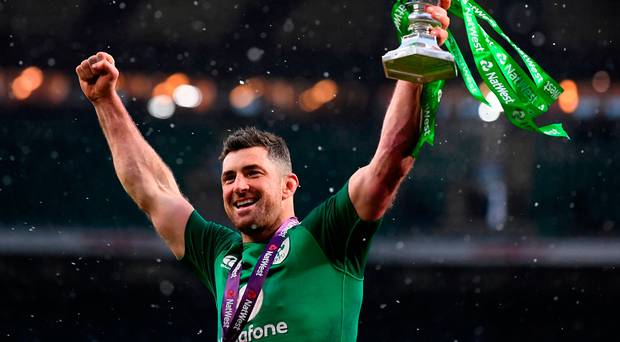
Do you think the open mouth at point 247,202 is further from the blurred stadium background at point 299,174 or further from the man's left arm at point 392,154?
the blurred stadium background at point 299,174

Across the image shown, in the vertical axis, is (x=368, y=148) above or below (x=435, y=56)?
below

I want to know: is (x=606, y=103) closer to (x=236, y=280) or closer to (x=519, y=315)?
(x=519, y=315)

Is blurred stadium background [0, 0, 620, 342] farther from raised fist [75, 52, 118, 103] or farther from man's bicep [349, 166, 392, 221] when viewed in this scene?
man's bicep [349, 166, 392, 221]

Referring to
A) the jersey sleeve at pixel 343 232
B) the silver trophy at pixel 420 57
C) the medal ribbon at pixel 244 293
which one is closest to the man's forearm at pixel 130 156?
the medal ribbon at pixel 244 293

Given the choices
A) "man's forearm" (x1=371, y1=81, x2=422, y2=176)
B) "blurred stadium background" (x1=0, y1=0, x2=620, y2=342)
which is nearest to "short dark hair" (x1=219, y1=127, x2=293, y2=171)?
"man's forearm" (x1=371, y1=81, x2=422, y2=176)

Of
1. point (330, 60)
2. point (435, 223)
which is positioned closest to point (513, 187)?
point (435, 223)

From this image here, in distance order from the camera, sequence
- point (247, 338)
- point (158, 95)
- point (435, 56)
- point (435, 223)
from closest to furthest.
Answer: point (435, 56), point (247, 338), point (435, 223), point (158, 95)

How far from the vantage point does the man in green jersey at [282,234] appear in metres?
3.00

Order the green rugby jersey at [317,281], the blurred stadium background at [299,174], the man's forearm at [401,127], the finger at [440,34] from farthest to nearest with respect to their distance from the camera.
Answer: the blurred stadium background at [299,174] < the green rugby jersey at [317,281] < the man's forearm at [401,127] < the finger at [440,34]

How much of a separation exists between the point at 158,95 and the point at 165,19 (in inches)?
49.4

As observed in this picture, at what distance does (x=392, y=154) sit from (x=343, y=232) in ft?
1.09

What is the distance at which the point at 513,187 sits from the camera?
1089 cm

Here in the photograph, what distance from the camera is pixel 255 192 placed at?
11.1ft

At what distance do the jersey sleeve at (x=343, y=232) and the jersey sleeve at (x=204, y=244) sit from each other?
46cm
